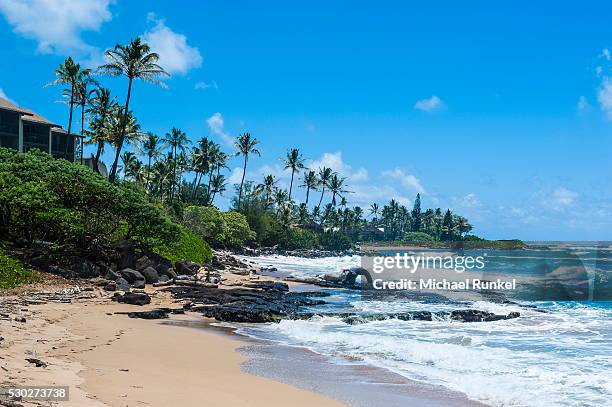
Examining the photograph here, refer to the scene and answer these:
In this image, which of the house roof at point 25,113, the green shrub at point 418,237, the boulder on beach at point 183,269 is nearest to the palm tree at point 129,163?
the house roof at point 25,113

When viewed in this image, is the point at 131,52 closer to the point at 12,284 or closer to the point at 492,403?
the point at 12,284

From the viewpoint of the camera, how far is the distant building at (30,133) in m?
41.8

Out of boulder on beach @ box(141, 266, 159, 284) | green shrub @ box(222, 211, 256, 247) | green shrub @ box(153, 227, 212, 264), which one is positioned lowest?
boulder on beach @ box(141, 266, 159, 284)

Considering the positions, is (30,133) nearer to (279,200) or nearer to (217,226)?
(217,226)

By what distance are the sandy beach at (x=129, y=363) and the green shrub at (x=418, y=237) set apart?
119 metres

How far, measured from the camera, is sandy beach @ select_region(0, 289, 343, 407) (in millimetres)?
7680

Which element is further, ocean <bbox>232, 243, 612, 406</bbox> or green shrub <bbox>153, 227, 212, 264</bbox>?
green shrub <bbox>153, 227, 212, 264</bbox>

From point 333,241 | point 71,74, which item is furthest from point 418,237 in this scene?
point 71,74

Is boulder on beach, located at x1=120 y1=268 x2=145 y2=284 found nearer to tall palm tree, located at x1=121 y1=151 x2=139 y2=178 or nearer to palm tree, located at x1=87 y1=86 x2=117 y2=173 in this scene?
palm tree, located at x1=87 y1=86 x2=117 y2=173

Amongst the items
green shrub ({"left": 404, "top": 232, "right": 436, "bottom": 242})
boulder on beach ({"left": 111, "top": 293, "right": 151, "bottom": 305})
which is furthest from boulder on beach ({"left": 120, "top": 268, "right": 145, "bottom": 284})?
green shrub ({"left": 404, "top": 232, "right": 436, "bottom": 242})

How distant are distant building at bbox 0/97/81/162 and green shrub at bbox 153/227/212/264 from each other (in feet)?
53.3

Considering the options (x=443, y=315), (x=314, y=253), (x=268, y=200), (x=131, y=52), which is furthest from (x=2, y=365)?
(x=268, y=200)

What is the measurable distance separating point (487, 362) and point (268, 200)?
7404 cm

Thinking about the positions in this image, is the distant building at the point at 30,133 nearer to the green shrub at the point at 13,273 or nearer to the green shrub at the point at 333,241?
the green shrub at the point at 13,273
